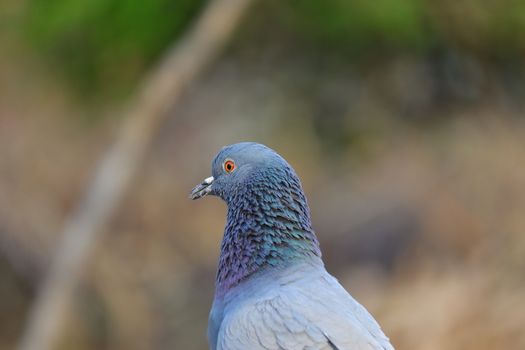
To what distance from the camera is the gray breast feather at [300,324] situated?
15.9 ft

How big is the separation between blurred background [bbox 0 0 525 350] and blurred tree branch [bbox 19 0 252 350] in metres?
0.58

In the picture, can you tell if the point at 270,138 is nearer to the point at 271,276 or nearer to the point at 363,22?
the point at 363,22

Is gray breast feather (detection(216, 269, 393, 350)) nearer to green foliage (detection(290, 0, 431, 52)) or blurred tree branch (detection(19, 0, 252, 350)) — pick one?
blurred tree branch (detection(19, 0, 252, 350))

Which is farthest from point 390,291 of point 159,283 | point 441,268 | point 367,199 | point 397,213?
point 159,283

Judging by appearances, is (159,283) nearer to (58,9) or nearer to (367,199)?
(367,199)

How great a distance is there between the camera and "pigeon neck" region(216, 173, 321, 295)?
5.36 m

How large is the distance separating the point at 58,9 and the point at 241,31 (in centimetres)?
273

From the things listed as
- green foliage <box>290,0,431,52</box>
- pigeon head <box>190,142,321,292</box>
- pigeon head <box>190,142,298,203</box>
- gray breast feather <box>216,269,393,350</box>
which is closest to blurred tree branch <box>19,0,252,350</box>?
green foliage <box>290,0,431,52</box>

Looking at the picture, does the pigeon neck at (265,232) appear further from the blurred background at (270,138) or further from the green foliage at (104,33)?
the green foliage at (104,33)

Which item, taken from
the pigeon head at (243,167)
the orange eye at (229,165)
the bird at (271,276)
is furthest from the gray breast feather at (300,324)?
the orange eye at (229,165)

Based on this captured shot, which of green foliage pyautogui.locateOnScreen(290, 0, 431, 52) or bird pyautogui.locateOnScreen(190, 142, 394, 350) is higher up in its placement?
green foliage pyautogui.locateOnScreen(290, 0, 431, 52)

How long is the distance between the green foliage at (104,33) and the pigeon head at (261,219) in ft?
19.3

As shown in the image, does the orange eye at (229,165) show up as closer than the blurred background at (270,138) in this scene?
Yes

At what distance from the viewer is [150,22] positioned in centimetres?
1141
